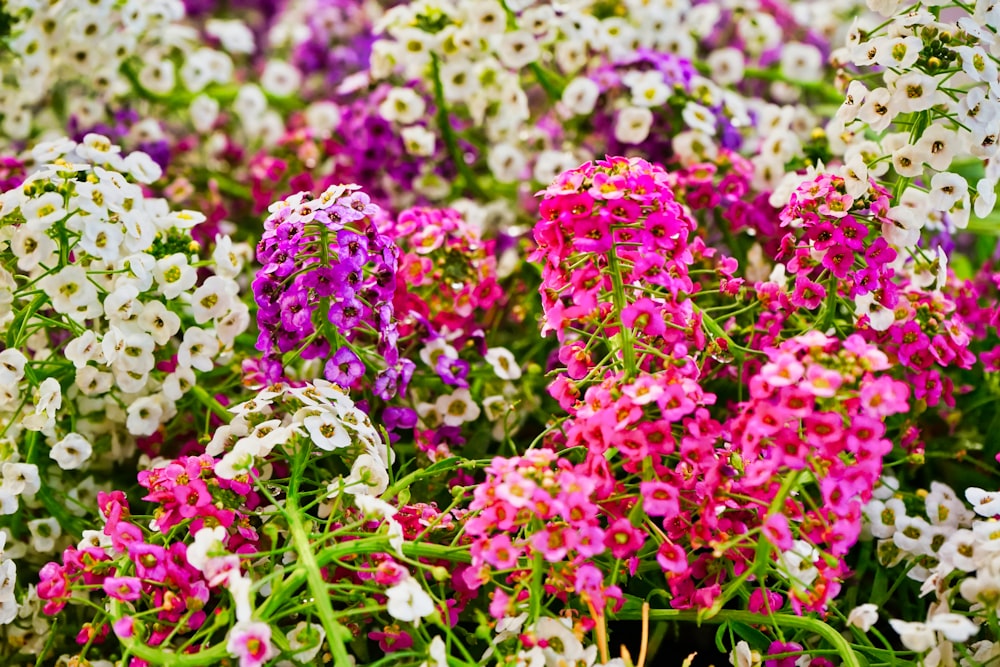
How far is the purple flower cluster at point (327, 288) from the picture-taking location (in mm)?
1072

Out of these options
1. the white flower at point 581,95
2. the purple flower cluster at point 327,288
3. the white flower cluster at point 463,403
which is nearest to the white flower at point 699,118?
the white flower at point 581,95

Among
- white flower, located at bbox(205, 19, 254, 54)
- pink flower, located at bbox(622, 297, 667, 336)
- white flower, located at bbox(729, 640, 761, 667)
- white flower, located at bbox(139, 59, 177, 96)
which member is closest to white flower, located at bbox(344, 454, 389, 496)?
pink flower, located at bbox(622, 297, 667, 336)

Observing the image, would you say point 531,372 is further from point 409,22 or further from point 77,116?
point 77,116

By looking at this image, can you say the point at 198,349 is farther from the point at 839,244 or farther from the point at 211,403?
the point at 839,244

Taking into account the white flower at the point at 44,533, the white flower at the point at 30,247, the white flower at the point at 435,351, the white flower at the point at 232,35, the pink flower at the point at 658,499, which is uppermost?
the white flower at the point at 232,35

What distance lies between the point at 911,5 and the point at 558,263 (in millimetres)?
605

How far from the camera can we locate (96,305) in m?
1.15

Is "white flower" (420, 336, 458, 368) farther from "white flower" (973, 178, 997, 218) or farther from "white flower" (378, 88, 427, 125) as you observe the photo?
"white flower" (973, 178, 997, 218)

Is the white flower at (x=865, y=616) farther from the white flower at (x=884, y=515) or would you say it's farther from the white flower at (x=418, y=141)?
the white flower at (x=418, y=141)

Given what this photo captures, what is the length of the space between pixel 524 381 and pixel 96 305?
0.59 m

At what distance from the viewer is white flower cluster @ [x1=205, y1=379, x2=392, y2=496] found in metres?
1.00

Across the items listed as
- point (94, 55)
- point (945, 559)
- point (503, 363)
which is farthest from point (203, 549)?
point (94, 55)

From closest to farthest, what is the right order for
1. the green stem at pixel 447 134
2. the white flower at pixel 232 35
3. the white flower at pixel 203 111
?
the green stem at pixel 447 134
the white flower at pixel 203 111
the white flower at pixel 232 35

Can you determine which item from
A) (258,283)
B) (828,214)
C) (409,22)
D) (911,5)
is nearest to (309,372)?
(258,283)
